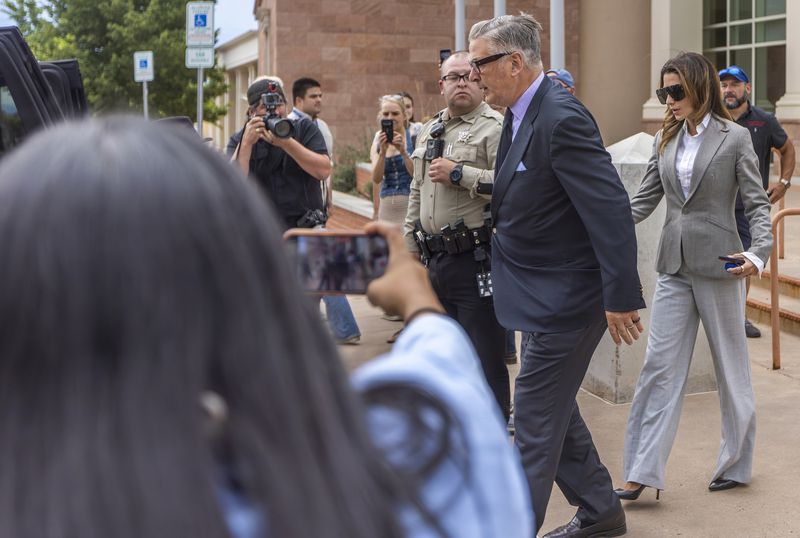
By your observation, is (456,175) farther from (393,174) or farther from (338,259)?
(338,259)

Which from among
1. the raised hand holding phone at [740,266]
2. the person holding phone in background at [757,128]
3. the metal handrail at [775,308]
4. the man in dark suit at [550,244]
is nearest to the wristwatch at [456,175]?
the man in dark suit at [550,244]

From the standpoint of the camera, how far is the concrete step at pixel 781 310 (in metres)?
8.43

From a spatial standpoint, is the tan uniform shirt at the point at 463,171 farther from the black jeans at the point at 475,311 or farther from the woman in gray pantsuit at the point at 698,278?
the woman in gray pantsuit at the point at 698,278

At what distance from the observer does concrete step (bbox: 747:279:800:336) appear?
843cm

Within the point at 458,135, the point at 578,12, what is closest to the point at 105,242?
the point at 458,135

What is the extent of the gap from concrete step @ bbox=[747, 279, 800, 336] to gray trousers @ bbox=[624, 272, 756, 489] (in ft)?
11.9

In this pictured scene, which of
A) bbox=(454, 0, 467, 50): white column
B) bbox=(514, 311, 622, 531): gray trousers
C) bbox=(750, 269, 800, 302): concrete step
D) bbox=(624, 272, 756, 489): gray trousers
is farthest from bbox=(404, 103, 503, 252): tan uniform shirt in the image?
bbox=(454, 0, 467, 50): white column

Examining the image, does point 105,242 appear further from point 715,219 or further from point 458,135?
point 458,135

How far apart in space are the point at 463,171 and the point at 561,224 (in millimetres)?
1397

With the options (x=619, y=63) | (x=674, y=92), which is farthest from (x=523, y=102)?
(x=619, y=63)

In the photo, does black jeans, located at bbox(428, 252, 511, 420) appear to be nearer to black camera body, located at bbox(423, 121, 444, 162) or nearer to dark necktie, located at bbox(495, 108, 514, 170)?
black camera body, located at bbox(423, 121, 444, 162)

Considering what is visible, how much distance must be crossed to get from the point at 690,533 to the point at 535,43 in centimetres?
205

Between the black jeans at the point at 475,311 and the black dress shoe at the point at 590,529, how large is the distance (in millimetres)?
1037

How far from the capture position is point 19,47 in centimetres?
468
